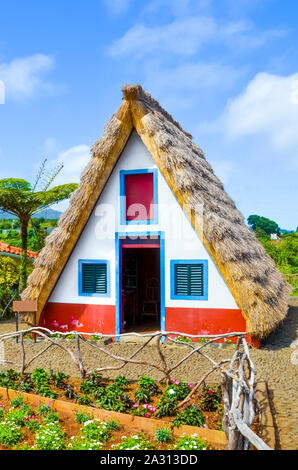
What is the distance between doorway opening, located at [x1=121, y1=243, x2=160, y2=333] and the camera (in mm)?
12492

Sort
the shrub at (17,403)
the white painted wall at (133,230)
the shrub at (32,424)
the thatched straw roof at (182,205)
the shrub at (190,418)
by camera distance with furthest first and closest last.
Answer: the white painted wall at (133,230), the thatched straw roof at (182,205), the shrub at (17,403), the shrub at (32,424), the shrub at (190,418)

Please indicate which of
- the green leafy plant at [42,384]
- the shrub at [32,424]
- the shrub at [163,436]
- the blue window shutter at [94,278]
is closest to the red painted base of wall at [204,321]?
the blue window shutter at [94,278]

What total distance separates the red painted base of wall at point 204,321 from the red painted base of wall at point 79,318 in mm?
1544

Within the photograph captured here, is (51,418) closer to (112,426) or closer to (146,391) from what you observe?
(112,426)

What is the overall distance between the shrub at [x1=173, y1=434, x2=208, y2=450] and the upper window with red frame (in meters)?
6.03

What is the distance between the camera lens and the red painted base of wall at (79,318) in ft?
34.4

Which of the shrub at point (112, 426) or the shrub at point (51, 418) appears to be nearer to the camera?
the shrub at point (112, 426)

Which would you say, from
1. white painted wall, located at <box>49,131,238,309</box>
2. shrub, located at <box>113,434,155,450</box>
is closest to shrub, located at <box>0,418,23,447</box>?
shrub, located at <box>113,434,155,450</box>

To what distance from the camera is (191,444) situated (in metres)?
4.85

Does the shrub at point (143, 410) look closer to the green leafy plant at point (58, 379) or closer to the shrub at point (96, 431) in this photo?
the shrub at point (96, 431)

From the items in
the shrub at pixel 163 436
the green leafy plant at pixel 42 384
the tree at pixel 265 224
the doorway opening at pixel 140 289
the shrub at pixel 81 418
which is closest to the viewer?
the shrub at pixel 163 436

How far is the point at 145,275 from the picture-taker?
1424 cm

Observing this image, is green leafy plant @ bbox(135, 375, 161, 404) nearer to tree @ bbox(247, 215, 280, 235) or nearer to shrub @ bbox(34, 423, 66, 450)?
shrub @ bbox(34, 423, 66, 450)

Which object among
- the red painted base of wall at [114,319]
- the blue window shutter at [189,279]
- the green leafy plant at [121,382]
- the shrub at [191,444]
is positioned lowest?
the shrub at [191,444]
